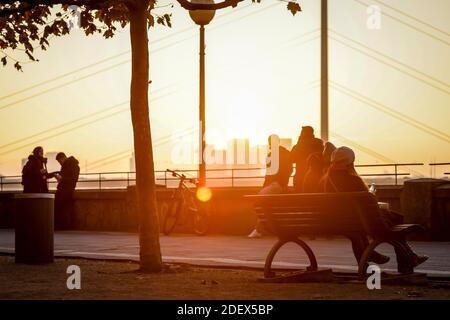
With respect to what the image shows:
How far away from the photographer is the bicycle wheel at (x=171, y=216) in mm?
21234

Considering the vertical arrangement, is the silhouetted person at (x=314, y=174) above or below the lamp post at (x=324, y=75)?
below

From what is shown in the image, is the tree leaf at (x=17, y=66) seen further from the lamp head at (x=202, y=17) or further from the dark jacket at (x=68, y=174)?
the dark jacket at (x=68, y=174)

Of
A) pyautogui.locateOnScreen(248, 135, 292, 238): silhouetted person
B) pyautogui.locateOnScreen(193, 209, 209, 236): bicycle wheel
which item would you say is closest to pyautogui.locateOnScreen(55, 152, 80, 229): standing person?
pyautogui.locateOnScreen(193, 209, 209, 236): bicycle wheel

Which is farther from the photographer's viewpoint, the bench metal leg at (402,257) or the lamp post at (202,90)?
the lamp post at (202,90)

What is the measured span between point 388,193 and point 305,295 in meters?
10.9

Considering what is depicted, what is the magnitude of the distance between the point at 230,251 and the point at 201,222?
5797mm

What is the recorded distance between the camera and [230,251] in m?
15.0

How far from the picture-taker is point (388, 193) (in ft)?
62.6

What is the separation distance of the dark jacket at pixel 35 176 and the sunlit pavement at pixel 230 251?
2.31m

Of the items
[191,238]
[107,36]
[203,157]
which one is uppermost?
[107,36]

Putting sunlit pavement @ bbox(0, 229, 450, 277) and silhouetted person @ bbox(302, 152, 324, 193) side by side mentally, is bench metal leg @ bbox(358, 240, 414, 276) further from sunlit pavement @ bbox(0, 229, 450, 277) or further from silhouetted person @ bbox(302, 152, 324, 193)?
silhouetted person @ bbox(302, 152, 324, 193)

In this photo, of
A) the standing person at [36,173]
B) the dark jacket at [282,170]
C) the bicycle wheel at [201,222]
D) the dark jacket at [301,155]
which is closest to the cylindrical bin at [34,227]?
the dark jacket at [301,155]

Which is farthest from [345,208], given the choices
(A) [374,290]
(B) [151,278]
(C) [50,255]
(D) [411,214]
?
(D) [411,214]
